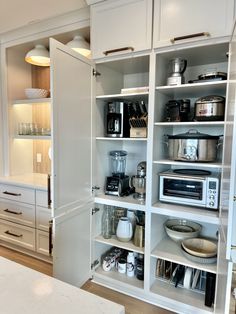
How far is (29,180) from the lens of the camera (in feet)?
8.40

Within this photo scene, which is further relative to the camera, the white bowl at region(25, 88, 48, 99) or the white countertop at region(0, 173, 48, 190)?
the white bowl at region(25, 88, 48, 99)

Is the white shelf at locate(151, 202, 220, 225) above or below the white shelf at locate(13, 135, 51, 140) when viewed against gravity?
below

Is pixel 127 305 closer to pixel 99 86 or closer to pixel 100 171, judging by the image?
pixel 100 171

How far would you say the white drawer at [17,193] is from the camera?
94.4 inches

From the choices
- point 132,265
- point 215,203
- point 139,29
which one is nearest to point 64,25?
point 139,29

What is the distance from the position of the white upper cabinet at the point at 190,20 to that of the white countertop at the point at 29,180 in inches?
68.0

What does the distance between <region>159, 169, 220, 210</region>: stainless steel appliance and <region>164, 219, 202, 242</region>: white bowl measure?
338 millimetres

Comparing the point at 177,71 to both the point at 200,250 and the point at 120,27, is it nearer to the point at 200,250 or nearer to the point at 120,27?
the point at 120,27

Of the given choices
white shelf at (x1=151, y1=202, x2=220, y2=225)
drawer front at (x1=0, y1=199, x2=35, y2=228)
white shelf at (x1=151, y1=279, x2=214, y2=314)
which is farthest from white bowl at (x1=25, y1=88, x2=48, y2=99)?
white shelf at (x1=151, y1=279, x2=214, y2=314)

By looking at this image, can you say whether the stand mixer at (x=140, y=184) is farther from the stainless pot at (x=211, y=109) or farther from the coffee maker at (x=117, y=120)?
the stainless pot at (x=211, y=109)

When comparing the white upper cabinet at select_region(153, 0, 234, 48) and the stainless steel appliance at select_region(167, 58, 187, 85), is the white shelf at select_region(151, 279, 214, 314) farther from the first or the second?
the white upper cabinet at select_region(153, 0, 234, 48)

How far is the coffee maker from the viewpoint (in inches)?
78.8

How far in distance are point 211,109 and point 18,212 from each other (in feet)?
7.27

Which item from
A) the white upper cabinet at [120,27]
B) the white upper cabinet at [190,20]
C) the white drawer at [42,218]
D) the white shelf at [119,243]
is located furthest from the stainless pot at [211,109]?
the white drawer at [42,218]
